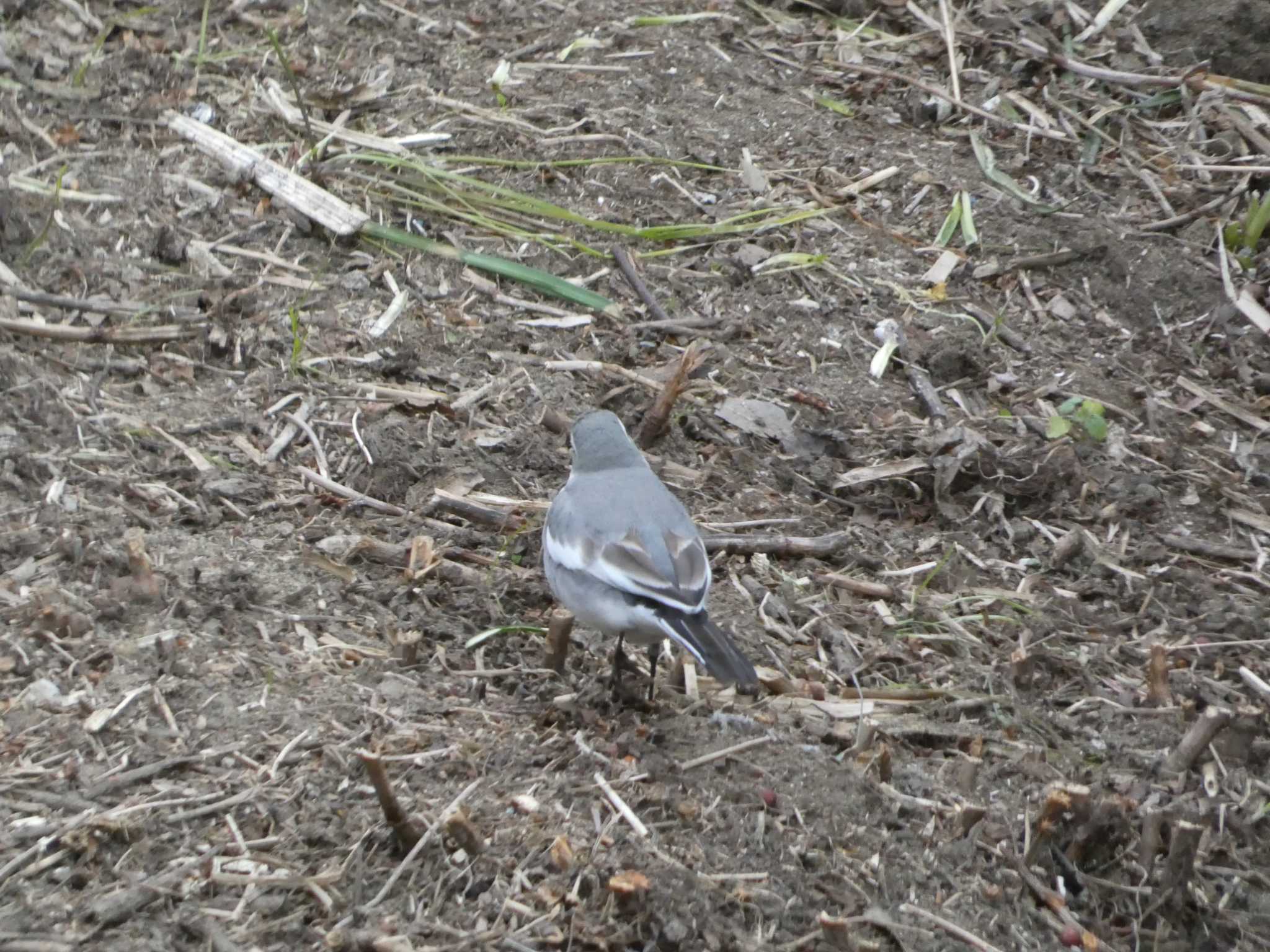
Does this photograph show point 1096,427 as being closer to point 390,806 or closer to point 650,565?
point 650,565

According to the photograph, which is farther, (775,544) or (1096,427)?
(1096,427)

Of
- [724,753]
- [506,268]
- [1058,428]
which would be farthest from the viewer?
[506,268]

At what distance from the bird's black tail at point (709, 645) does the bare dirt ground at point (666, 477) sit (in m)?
0.33

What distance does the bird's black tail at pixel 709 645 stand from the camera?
3566 mm

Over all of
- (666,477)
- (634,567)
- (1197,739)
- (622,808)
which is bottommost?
(666,477)

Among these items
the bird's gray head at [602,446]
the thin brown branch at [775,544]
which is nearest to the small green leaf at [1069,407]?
the thin brown branch at [775,544]

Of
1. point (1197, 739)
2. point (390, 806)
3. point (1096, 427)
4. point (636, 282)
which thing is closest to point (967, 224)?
point (1096, 427)

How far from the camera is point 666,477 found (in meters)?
5.18

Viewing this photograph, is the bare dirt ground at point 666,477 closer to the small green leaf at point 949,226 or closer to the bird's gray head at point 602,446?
the small green leaf at point 949,226

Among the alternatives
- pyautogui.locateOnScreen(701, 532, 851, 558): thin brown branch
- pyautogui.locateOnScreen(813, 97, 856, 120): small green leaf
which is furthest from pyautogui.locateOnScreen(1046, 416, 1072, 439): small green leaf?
pyautogui.locateOnScreen(813, 97, 856, 120): small green leaf

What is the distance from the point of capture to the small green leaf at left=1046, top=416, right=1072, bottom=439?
541 centimetres

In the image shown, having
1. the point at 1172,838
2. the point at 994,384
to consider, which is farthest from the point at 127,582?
the point at 994,384

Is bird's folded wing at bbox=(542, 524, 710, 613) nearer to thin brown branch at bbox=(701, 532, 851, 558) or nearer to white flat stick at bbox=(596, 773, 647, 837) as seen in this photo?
white flat stick at bbox=(596, 773, 647, 837)

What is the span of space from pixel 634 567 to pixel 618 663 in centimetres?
40
